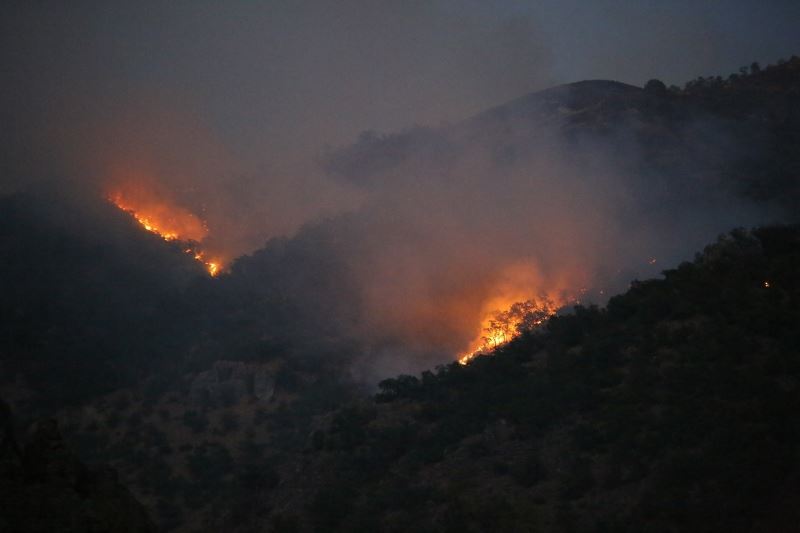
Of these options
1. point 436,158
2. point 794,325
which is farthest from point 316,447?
point 436,158

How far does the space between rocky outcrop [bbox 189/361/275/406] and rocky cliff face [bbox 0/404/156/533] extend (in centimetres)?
3247

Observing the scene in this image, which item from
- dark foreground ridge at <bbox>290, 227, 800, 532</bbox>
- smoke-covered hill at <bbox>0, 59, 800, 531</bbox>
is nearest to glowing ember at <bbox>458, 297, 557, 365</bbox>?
smoke-covered hill at <bbox>0, 59, 800, 531</bbox>

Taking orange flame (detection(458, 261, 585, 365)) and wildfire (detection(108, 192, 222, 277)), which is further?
wildfire (detection(108, 192, 222, 277))

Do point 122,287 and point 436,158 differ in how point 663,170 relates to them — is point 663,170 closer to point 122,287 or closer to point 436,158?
point 436,158

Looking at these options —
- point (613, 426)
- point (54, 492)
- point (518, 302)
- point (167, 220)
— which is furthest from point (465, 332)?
point (167, 220)

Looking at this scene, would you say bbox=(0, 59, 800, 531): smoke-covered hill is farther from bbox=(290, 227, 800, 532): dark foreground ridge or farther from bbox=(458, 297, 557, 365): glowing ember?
bbox=(458, 297, 557, 365): glowing ember

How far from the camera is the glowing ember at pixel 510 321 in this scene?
47.0m

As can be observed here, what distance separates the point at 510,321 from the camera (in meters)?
48.5

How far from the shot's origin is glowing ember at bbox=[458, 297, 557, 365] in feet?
154

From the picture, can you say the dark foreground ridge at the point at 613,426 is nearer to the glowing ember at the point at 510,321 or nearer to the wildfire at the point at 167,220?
the glowing ember at the point at 510,321

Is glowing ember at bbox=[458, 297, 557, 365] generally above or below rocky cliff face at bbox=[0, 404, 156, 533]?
above

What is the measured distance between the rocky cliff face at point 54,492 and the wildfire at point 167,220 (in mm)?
62222

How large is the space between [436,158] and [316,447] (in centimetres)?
5650

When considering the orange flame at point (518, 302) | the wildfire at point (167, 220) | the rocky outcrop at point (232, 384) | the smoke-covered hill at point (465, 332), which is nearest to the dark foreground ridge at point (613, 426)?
the smoke-covered hill at point (465, 332)
